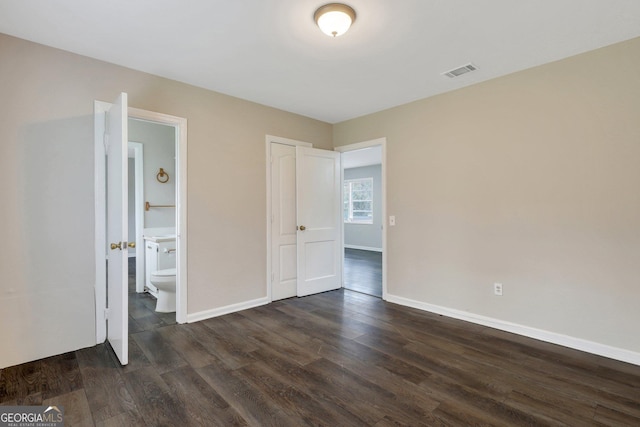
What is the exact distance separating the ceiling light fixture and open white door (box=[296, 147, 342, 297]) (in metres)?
2.12

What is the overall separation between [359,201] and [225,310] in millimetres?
6589

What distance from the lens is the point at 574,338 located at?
8.64ft

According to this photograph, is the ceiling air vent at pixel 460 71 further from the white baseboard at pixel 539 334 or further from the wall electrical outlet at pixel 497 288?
the white baseboard at pixel 539 334

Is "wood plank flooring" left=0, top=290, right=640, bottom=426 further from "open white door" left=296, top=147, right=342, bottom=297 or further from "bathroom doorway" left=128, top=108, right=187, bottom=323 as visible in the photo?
"bathroom doorway" left=128, top=108, right=187, bottom=323

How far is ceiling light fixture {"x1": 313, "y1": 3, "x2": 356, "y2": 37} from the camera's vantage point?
6.54 feet

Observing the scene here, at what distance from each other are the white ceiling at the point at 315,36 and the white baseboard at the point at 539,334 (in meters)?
2.44

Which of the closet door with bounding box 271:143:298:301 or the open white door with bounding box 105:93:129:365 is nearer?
the open white door with bounding box 105:93:129:365

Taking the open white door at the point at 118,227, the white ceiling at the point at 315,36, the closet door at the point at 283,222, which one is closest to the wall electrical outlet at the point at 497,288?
the white ceiling at the point at 315,36

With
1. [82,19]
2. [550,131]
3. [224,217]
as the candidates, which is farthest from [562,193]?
[82,19]

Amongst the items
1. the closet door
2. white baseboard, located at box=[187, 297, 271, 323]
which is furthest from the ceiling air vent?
white baseboard, located at box=[187, 297, 271, 323]

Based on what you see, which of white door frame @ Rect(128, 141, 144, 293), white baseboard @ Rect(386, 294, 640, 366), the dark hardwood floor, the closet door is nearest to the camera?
white baseboard @ Rect(386, 294, 640, 366)

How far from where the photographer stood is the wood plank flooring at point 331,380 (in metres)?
1.78

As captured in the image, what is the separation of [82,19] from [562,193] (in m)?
4.03

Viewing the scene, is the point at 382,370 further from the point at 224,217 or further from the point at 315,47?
the point at 315,47
